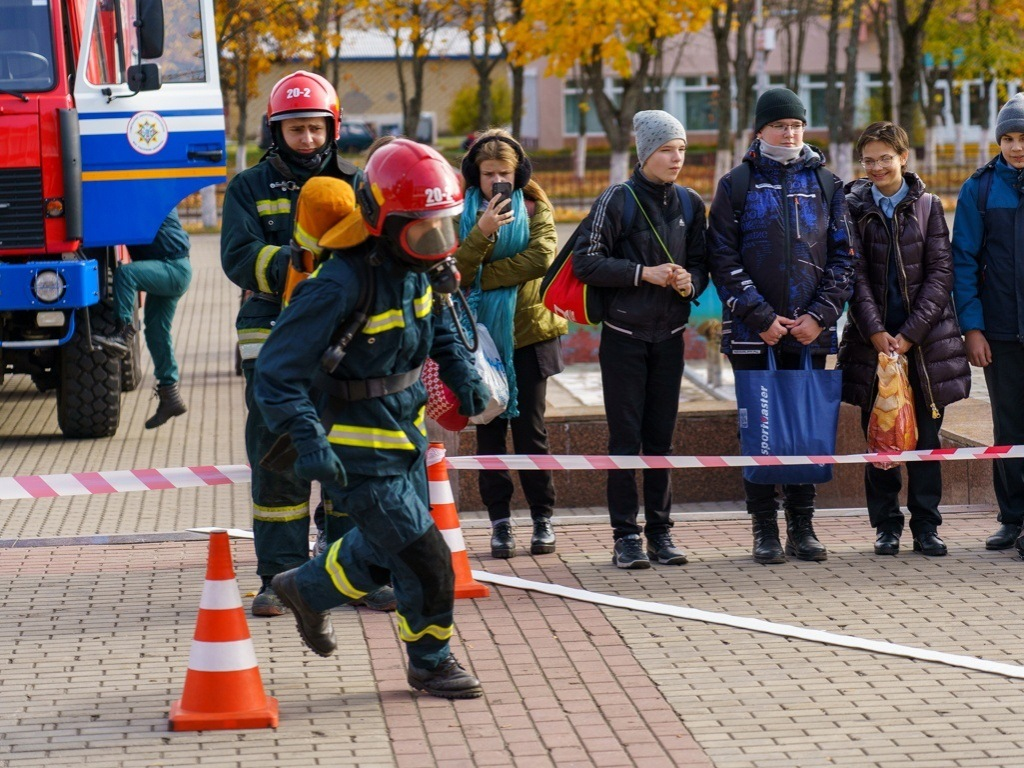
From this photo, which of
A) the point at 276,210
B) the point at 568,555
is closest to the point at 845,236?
the point at 568,555

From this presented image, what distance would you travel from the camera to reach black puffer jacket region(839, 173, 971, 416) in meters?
7.14

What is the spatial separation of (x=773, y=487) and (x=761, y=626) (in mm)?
1215

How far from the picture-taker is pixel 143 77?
10.3 meters

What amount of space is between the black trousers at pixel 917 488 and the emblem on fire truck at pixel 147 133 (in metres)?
5.47

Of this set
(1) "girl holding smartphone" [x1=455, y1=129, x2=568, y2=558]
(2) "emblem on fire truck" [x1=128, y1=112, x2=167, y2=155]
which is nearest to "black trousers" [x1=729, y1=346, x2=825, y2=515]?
(1) "girl holding smartphone" [x1=455, y1=129, x2=568, y2=558]

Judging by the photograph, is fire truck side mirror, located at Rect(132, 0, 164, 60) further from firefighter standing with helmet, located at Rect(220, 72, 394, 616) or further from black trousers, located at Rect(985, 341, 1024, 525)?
black trousers, located at Rect(985, 341, 1024, 525)

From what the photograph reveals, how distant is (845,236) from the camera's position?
703 centimetres

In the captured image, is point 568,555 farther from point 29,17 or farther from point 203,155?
point 29,17

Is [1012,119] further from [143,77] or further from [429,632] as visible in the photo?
[143,77]

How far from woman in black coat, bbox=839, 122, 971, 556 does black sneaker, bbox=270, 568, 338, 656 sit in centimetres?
294

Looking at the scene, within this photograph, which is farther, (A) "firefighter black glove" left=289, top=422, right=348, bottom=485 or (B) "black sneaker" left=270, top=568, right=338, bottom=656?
(B) "black sneaker" left=270, top=568, right=338, bottom=656

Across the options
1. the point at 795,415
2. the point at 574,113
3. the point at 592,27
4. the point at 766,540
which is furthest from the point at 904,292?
the point at 574,113

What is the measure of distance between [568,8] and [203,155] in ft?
42.0

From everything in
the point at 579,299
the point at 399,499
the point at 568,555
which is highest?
the point at 579,299
